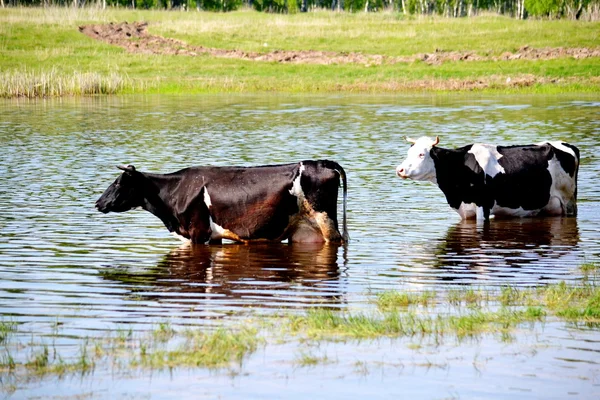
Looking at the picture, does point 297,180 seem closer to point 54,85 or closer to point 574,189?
point 574,189

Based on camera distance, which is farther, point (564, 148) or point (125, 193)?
point (564, 148)

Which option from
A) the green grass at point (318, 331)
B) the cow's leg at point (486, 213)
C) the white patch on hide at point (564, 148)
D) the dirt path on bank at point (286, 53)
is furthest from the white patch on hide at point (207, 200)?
the dirt path on bank at point (286, 53)

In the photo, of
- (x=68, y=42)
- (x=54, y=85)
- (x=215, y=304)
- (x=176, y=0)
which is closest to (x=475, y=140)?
(x=215, y=304)

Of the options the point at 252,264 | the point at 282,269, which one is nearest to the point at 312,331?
the point at 282,269

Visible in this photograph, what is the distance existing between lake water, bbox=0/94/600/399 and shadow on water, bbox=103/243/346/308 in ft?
0.08

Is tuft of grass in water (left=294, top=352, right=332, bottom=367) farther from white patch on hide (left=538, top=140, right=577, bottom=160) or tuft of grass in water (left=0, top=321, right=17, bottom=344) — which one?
white patch on hide (left=538, top=140, right=577, bottom=160)

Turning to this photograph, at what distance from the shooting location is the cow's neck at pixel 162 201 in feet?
39.5

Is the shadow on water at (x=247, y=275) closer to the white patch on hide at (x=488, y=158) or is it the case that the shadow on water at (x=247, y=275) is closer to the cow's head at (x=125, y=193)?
the cow's head at (x=125, y=193)

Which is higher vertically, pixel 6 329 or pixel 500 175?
pixel 500 175

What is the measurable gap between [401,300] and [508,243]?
385 cm

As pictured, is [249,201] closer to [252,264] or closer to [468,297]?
[252,264]

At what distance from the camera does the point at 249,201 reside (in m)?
11.7

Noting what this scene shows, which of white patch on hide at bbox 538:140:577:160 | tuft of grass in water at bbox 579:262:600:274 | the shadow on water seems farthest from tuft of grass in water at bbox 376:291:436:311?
white patch on hide at bbox 538:140:577:160

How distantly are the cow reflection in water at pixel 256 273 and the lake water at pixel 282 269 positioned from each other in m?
0.03
